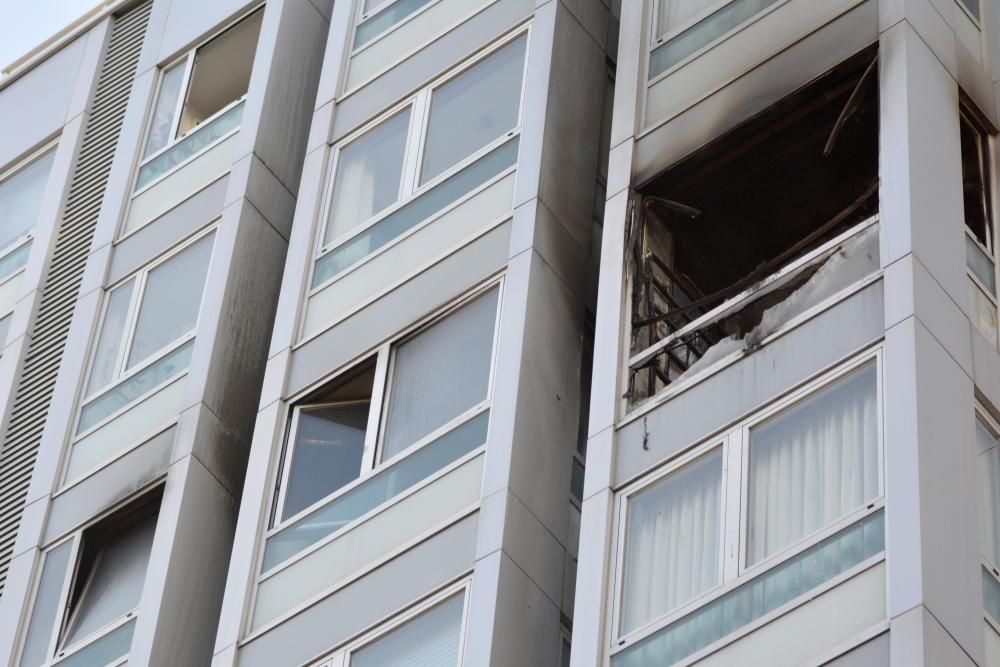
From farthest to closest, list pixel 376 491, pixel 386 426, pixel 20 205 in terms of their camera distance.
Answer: pixel 20 205 → pixel 386 426 → pixel 376 491

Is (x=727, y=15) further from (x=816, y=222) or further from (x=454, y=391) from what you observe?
(x=454, y=391)

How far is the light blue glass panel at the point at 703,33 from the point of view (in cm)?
1950

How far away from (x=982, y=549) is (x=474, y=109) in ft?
27.7

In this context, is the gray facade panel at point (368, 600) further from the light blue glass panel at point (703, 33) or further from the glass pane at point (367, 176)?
the light blue glass panel at point (703, 33)

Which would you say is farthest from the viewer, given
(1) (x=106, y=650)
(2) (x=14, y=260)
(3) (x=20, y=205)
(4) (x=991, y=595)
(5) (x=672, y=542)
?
(3) (x=20, y=205)

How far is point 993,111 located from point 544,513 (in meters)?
5.51

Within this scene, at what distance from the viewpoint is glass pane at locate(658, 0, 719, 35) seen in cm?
2020

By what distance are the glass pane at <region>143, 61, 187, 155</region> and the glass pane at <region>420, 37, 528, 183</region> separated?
5472 mm

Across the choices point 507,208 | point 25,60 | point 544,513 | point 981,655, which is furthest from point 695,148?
point 25,60

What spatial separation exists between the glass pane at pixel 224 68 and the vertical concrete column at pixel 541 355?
640cm

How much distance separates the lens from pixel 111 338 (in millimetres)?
24422

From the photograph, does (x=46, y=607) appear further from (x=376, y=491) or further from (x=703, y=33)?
(x=703, y=33)

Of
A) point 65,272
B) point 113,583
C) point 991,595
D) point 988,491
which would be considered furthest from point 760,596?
point 65,272

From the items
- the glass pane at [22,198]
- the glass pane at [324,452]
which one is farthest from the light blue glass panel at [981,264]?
the glass pane at [22,198]
